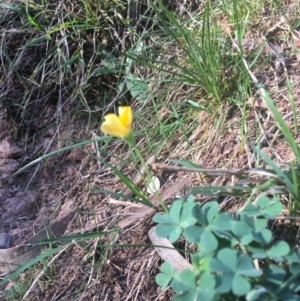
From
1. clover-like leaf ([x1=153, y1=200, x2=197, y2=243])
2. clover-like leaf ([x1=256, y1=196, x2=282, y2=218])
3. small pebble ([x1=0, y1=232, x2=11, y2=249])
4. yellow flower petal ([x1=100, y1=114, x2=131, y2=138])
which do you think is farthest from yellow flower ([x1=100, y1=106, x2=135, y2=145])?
small pebble ([x1=0, y1=232, x2=11, y2=249])

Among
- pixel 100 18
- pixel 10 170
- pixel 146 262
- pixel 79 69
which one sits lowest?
pixel 10 170

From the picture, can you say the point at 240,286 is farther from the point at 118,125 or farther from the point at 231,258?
the point at 118,125

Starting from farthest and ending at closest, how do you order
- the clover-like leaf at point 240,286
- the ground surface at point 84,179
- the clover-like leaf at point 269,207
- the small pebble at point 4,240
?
the small pebble at point 4,240
the ground surface at point 84,179
the clover-like leaf at point 269,207
the clover-like leaf at point 240,286

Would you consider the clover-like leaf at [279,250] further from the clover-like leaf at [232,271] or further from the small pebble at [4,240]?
the small pebble at [4,240]

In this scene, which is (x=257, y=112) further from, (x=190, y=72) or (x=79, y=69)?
(x=79, y=69)

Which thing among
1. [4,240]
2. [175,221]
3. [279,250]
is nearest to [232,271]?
[279,250]

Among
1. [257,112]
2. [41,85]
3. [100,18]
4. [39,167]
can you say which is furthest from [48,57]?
[257,112]

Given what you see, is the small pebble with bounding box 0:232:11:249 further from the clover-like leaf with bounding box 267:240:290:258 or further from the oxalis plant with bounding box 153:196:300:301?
the clover-like leaf with bounding box 267:240:290:258

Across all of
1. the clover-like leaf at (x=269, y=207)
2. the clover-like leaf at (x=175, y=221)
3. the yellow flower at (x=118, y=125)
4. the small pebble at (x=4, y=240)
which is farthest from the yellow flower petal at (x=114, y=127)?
the small pebble at (x=4, y=240)
